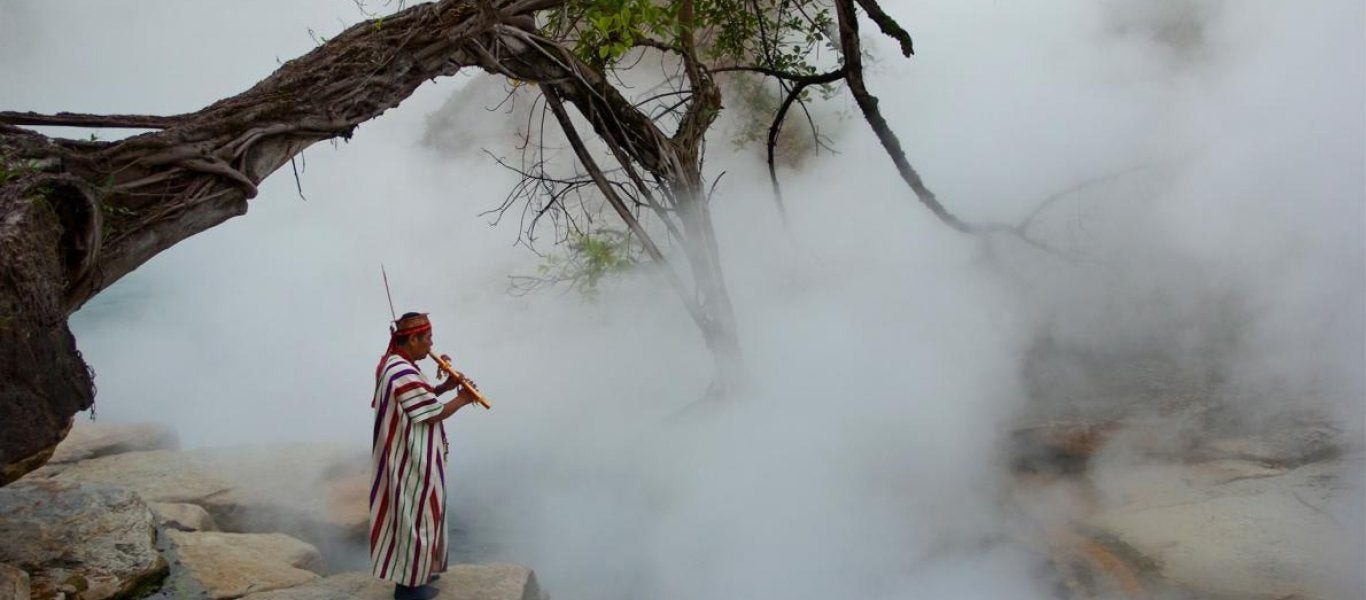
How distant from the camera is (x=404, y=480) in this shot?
3.47 metres

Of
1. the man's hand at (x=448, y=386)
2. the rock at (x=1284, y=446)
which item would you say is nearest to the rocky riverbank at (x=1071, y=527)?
the rock at (x=1284, y=446)

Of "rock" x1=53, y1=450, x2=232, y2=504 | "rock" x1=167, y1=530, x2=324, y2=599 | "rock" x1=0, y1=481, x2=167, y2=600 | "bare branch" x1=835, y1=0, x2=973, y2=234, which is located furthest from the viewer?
"rock" x1=53, y1=450, x2=232, y2=504

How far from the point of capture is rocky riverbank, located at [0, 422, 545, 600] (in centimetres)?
346

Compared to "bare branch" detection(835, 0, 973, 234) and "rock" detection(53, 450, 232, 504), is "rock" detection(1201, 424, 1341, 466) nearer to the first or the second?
"bare branch" detection(835, 0, 973, 234)

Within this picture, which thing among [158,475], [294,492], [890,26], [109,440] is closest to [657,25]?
[890,26]

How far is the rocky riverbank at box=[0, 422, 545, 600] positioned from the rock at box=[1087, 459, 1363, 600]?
2075 mm

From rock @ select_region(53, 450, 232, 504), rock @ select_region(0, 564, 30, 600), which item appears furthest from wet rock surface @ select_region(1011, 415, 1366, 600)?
rock @ select_region(53, 450, 232, 504)

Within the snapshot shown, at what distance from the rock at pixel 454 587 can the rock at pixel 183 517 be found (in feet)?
2.78

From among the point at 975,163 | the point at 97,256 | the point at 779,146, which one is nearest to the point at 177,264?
the point at 779,146

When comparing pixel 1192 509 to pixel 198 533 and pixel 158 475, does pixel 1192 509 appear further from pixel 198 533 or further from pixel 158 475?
pixel 158 475

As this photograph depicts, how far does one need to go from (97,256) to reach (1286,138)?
515 centimetres

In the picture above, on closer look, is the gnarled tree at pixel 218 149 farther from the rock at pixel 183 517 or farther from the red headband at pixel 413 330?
the rock at pixel 183 517

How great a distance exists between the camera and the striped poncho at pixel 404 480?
3.43 m

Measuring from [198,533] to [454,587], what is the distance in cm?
117
